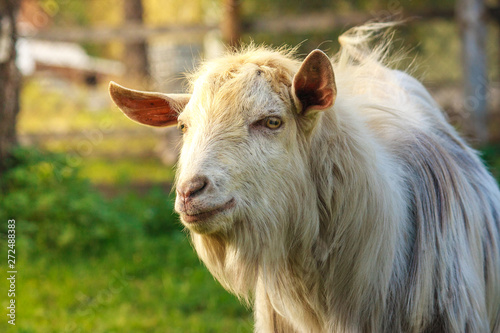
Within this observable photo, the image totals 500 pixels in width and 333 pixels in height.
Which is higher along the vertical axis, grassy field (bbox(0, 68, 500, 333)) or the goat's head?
the goat's head

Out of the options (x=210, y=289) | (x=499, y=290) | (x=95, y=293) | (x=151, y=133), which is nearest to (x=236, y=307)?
(x=210, y=289)

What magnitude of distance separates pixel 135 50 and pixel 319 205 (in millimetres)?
8403

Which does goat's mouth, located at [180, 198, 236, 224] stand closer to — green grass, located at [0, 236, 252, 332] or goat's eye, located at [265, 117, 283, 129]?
goat's eye, located at [265, 117, 283, 129]

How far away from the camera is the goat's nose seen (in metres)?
2.41

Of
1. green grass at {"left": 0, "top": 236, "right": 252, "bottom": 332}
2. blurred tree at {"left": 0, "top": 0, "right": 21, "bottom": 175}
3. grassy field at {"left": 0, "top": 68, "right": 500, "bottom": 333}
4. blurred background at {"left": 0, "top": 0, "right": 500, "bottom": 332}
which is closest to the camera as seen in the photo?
green grass at {"left": 0, "top": 236, "right": 252, "bottom": 332}

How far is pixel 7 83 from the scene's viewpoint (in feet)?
20.9

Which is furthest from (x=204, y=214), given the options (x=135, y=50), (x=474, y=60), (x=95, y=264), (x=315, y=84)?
(x=135, y=50)

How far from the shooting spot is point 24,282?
215 inches

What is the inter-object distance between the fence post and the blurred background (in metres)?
0.02

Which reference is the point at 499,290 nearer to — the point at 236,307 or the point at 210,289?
the point at 236,307

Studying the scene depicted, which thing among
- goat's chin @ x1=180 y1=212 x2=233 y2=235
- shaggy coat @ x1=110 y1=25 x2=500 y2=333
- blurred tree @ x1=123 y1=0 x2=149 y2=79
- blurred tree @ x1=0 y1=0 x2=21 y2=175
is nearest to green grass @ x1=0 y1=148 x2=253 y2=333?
blurred tree @ x1=0 y1=0 x2=21 y2=175

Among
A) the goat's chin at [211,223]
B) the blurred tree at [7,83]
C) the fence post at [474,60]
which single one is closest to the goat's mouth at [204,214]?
the goat's chin at [211,223]

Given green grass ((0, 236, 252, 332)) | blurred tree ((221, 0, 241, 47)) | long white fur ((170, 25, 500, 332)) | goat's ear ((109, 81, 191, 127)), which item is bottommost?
green grass ((0, 236, 252, 332))

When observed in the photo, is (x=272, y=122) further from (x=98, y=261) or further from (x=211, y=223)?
(x=98, y=261)
